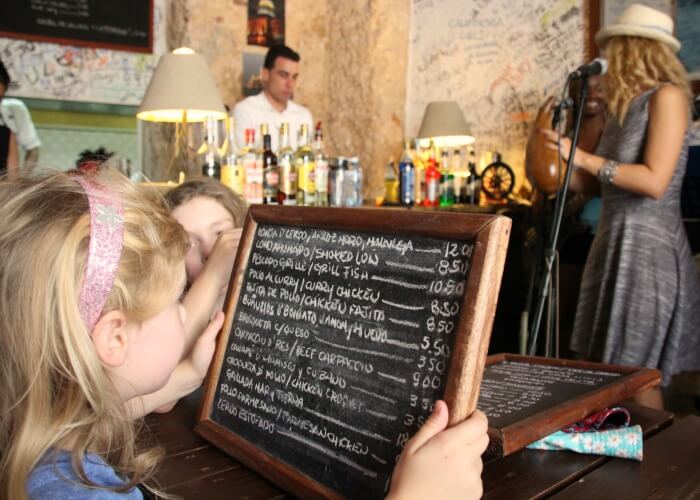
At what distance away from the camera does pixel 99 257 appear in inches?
27.7

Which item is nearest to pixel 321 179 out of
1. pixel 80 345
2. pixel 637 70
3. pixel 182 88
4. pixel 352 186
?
pixel 352 186

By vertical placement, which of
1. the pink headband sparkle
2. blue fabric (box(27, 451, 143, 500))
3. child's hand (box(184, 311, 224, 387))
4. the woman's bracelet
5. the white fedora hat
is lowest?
blue fabric (box(27, 451, 143, 500))

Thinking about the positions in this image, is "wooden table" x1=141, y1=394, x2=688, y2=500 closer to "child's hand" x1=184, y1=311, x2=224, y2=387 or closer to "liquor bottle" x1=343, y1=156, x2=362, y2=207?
"child's hand" x1=184, y1=311, x2=224, y2=387

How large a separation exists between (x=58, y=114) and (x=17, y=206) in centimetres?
752

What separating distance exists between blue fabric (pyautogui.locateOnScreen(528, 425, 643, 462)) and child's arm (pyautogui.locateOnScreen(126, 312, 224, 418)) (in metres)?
0.51

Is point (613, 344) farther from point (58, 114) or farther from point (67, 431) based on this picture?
point (58, 114)

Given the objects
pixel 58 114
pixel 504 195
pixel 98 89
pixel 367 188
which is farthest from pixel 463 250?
pixel 58 114

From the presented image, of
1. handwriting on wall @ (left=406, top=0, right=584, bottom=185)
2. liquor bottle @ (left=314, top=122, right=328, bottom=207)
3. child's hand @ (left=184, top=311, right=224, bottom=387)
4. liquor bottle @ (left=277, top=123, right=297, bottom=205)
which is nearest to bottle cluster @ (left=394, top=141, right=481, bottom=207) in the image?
handwriting on wall @ (left=406, top=0, right=584, bottom=185)

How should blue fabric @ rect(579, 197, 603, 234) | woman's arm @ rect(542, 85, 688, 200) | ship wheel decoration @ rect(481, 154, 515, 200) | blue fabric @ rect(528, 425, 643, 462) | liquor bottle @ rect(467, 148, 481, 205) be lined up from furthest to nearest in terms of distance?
liquor bottle @ rect(467, 148, 481, 205) < ship wheel decoration @ rect(481, 154, 515, 200) < blue fabric @ rect(579, 197, 603, 234) < woman's arm @ rect(542, 85, 688, 200) < blue fabric @ rect(528, 425, 643, 462)

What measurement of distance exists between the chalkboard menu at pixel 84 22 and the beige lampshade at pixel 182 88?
1.73 metres

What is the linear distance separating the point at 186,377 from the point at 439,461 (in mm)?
546

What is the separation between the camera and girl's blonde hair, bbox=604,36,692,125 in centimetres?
226

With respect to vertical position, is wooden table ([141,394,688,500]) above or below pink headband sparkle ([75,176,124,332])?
below

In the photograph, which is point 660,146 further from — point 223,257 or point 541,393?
point 223,257
